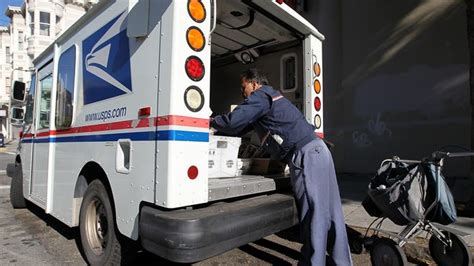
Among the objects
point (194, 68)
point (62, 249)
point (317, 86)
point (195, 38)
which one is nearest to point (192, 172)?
point (194, 68)

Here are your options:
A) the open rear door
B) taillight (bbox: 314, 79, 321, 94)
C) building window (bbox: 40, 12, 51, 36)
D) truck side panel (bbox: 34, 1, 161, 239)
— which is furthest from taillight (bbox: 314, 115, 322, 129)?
building window (bbox: 40, 12, 51, 36)

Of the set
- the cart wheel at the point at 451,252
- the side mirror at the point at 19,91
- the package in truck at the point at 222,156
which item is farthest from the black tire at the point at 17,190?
the cart wheel at the point at 451,252

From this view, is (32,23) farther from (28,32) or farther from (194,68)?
(194,68)

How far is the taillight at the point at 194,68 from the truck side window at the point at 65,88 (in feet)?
6.11

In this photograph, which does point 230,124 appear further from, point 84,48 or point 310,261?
point 84,48

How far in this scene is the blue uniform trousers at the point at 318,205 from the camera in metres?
3.17

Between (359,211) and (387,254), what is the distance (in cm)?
253

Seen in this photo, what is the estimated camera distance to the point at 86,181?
3822 mm

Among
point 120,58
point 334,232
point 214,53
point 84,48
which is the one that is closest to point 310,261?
point 334,232

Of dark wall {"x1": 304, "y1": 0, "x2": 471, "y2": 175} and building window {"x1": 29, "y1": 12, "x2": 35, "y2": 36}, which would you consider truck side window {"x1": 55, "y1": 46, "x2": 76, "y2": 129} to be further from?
building window {"x1": 29, "y1": 12, "x2": 35, "y2": 36}

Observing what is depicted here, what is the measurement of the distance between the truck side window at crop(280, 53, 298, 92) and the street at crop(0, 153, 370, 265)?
1806mm

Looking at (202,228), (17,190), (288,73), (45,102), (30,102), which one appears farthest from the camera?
(17,190)

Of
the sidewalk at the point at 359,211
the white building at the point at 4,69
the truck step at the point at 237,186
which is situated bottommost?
the sidewalk at the point at 359,211

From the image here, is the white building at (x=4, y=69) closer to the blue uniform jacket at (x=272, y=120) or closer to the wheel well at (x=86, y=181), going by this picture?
the wheel well at (x=86, y=181)
